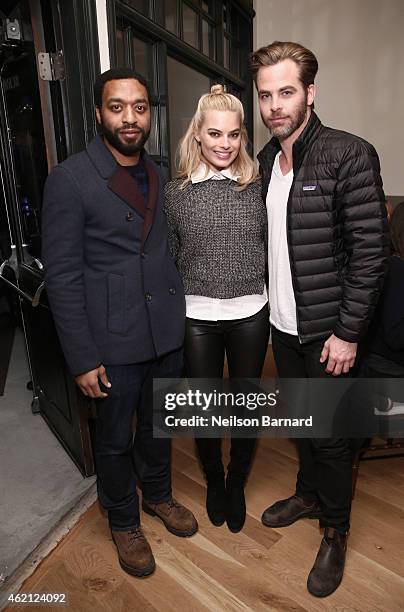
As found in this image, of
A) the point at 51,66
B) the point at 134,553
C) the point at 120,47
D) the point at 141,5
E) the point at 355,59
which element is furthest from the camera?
the point at 355,59

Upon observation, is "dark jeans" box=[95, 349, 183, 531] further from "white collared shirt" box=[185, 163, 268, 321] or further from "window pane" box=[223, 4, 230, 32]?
"window pane" box=[223, 4, 230, 32]

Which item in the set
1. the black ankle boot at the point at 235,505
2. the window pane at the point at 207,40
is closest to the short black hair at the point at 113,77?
the black ankle boot at the point at 235,505

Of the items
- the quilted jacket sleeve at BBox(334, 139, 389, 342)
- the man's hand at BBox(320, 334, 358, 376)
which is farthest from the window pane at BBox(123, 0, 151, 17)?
the man's hand at BBox(320, 334, 358, 376)

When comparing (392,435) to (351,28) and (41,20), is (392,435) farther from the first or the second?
(351,28)

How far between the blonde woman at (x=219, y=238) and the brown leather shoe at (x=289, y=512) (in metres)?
0.61

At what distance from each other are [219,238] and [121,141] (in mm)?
434

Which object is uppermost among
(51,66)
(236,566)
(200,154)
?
(51,66)

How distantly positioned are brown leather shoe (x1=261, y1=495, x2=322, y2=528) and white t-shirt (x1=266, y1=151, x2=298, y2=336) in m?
0.79

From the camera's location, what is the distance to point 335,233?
1.40 m

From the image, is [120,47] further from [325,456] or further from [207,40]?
[325,456]

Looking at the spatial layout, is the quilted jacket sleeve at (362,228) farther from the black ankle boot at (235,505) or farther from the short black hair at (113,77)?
the black ankle boot at (235,505)

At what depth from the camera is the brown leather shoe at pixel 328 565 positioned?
5.11 feet

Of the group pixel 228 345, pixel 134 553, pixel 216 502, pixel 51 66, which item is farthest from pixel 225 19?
pixel 134 553

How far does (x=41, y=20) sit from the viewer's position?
186cm
